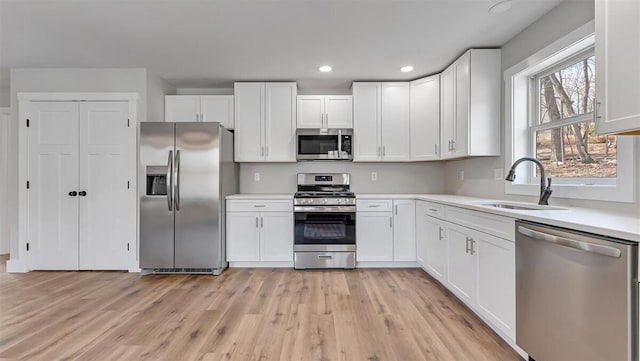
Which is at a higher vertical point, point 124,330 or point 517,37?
point 517,37

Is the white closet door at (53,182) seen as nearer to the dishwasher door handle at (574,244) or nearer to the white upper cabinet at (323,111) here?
the white upper cabinet at (323,111)

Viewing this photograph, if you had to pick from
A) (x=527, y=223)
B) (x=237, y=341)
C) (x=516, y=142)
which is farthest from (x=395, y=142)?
(x=237, y=341)

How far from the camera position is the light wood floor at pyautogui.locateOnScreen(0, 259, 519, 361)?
6.15ft

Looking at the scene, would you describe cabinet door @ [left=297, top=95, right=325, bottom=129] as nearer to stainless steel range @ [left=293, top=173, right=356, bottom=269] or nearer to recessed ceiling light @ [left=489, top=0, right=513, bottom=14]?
stainless steel range @ [left=293, top=173, right=356, bottom=269]

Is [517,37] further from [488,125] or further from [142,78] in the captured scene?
[142,78]

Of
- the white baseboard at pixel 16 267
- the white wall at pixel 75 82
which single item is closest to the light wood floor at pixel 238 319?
the white baseboard at pixel 16 267

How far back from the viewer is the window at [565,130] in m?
1.90

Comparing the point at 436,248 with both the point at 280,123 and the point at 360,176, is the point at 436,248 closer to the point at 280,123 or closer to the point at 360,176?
the point at 360,176

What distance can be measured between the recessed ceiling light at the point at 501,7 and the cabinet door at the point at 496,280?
1704 mm

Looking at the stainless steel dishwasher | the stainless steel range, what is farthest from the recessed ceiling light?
the stainless steel range

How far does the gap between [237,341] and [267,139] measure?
2.52 m

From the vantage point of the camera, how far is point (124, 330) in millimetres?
2143

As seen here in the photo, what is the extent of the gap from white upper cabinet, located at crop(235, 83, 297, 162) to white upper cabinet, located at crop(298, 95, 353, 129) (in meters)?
0.13

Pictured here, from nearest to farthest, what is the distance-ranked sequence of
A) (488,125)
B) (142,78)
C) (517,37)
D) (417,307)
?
(417,307) → (517,37) → (488,125) → (142,78)
